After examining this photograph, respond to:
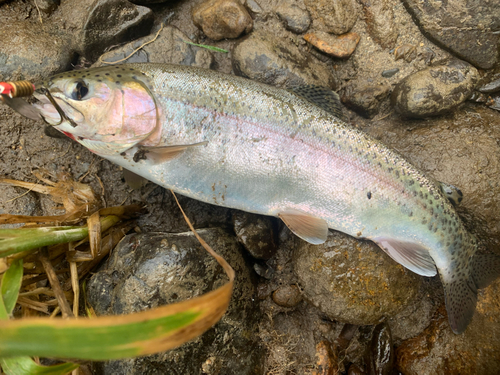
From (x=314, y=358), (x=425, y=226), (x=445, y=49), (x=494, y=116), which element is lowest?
(x=314, y=358)

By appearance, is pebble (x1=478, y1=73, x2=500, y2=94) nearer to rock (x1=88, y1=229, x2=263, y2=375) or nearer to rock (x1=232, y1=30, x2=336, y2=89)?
rock (x1=232, y1=30, x2=336, y2=89)

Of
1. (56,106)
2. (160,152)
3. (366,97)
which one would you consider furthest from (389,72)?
(56,106)

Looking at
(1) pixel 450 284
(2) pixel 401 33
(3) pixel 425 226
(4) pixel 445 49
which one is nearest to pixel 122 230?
(3) pixel 425 226

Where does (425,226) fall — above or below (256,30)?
below

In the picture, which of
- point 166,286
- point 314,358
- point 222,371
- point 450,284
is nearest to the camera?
point 166,286

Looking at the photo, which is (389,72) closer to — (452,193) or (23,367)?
(452,193)

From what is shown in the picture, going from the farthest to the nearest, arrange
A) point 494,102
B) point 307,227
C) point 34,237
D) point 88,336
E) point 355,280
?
point 494,102
point 355,280
point 307,227
point 34,237
point 88,336

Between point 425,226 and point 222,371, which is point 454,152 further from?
point 222,371

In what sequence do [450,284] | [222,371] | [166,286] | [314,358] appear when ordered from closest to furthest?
[166,286] → [222,371] → [450,284] → [314,358]
